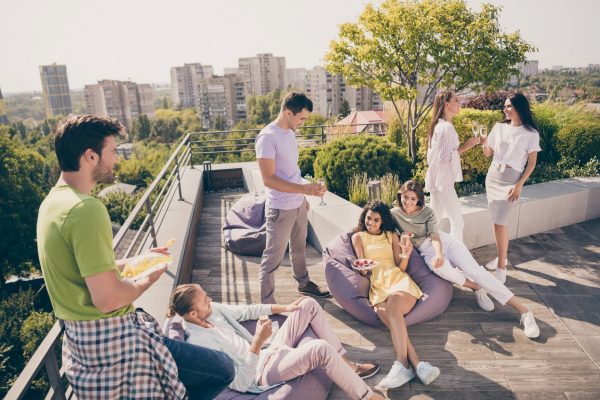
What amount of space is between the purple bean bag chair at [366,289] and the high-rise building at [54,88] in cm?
17166

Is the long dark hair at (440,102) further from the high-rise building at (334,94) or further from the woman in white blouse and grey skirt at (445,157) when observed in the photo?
the high-rise building at (334,94)

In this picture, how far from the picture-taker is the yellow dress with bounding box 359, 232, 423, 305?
331 cm

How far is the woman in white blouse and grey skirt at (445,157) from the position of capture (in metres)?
3.87

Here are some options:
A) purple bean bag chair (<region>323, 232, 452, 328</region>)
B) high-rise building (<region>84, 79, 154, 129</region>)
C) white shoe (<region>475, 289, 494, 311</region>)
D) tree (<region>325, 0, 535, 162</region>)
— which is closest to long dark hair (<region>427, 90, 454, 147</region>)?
purple bean bag chair (<region>323, 232, 452, 328</region>)

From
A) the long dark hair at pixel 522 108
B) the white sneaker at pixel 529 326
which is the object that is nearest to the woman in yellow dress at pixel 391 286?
the white sneaker at pixel 529 326

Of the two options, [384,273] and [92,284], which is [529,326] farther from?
[92,284]

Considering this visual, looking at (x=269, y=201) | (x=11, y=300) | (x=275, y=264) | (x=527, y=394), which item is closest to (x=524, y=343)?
(x=527, y=394)

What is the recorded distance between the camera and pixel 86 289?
146cm

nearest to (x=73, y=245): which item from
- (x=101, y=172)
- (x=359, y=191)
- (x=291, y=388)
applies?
(x=101, y=172)

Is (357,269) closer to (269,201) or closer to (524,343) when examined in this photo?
(269,201)

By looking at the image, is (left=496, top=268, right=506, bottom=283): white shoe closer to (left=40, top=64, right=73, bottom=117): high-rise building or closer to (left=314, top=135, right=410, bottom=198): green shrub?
(left=314, top=135, right=410, bottom=198): green shrub

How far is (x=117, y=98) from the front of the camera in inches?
4823

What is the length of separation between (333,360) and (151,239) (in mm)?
2198

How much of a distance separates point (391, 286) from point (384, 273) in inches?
5.5
